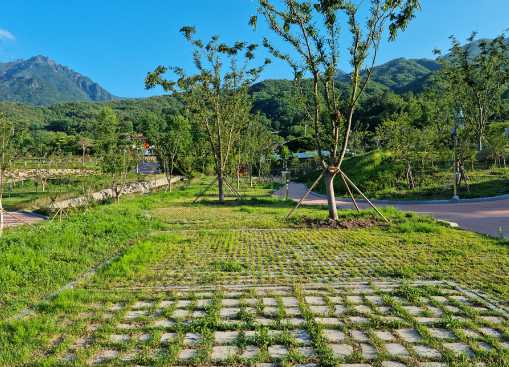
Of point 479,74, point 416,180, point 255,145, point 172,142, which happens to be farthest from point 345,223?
point 255,145

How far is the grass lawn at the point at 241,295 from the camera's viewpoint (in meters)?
3.09

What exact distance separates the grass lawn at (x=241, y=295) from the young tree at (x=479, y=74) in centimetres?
2035

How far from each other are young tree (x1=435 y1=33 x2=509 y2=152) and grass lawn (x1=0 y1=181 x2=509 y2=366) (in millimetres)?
20348

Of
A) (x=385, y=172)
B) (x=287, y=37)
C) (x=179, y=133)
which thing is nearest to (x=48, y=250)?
(x=287, y=37)

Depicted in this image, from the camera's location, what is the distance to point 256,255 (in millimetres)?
6523

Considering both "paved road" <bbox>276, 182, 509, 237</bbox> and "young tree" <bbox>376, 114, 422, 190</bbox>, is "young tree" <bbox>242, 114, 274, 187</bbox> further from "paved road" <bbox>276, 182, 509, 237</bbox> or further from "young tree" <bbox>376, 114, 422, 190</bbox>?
"paved road" <bbox>276, 182, 509, 237</bbox>

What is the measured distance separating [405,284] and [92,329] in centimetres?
376

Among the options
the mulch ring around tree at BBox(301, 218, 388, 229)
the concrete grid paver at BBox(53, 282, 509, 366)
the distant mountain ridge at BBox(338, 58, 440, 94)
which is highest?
the distant mountain ridge at BBox(338, 58, 440, 94)

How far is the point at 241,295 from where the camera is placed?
4.39 m

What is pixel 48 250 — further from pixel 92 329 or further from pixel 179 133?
pixel 179 133

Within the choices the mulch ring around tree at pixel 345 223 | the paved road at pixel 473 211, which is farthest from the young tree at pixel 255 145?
the mulch ring around tree at pixel 345 223

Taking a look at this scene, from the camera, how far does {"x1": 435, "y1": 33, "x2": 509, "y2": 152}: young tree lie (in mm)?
23922

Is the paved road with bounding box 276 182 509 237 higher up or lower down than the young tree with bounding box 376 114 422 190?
lower down

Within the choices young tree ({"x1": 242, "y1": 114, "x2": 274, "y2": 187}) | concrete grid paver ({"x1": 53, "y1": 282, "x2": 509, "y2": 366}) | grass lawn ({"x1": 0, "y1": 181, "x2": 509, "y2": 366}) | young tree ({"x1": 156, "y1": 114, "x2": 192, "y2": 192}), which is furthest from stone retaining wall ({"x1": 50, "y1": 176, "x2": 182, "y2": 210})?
concrete grid paver ({"x1": 53, "y1": 282, "x2": 509, "y2": 366})
